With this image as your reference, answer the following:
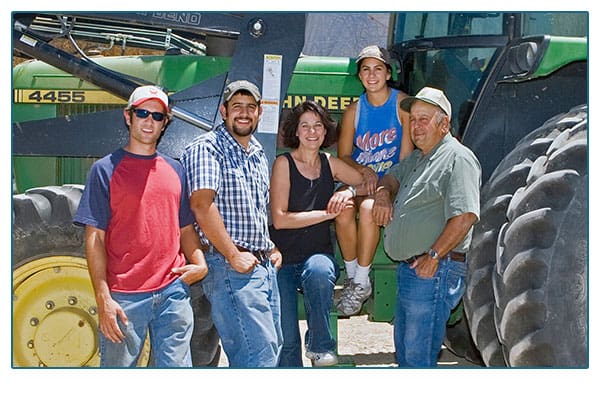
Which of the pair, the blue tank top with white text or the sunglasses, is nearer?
the sunglasses

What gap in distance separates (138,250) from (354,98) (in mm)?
1905

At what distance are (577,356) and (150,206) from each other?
2.36m

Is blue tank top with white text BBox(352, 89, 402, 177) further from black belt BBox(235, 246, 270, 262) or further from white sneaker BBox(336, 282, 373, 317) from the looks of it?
black belt BBox(235, 246, 270, 262)

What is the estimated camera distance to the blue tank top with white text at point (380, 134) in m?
4.75

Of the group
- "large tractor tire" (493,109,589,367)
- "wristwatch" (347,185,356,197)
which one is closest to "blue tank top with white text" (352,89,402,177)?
"wristwatch" (347,185,356,197)

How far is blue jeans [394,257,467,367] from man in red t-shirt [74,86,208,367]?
3.47 ft

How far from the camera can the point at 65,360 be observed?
4848 millimetres

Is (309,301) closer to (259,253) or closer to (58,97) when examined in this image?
(259,253)

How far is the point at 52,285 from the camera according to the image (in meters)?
4.85

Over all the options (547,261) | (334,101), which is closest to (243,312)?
(547,261)

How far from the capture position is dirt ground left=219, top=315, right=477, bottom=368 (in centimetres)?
590

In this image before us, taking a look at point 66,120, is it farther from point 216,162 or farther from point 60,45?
point 216,162

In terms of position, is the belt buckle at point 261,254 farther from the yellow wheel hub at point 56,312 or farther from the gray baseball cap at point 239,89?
the yellow wheel hub at point 56,312

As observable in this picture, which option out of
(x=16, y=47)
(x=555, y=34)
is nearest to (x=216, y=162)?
(x=16, y=47)
